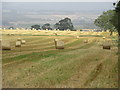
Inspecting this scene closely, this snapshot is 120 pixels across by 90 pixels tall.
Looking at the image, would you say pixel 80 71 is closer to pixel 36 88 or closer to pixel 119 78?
pixel 119 78

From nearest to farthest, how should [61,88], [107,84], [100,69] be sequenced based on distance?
[61,88] → [107,84] → [100,69]

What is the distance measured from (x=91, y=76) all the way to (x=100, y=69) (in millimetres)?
2910

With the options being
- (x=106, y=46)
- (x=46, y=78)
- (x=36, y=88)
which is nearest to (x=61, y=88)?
(x=36, y=88)

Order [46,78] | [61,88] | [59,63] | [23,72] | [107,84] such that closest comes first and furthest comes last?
[61,88], [107,84], [46,78], [23,72], [59,63]

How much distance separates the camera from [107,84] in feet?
54.6

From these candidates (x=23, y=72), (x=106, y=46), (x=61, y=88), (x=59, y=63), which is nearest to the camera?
(x=61, y=88)

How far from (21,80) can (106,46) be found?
75.4 ft

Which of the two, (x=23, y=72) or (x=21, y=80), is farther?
(x=23, y=72)

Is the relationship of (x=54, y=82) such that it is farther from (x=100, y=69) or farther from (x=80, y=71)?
(x=100, y=69)

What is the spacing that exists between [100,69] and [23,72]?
5.49 metres

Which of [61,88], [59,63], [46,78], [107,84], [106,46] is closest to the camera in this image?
[61,88]

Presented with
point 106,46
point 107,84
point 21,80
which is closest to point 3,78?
point 21,80

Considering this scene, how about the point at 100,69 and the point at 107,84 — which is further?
the point at 100,69

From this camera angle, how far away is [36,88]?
1562 cm
